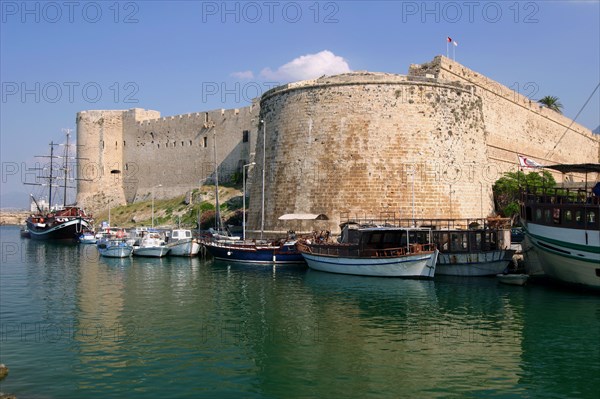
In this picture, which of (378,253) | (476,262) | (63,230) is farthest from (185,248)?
(63,230)

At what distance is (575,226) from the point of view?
16969 mm

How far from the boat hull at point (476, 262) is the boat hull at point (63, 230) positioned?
32643 millimetres

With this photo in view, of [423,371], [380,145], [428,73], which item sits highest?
[428,73]

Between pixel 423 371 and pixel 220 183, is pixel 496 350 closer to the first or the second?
pixel 423 371

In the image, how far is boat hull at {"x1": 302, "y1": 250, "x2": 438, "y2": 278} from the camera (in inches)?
744

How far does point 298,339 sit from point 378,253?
9.28 meters

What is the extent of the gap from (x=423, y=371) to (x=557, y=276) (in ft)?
35.1

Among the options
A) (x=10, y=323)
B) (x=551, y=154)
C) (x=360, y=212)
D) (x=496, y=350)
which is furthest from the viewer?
(x=551, y=154)

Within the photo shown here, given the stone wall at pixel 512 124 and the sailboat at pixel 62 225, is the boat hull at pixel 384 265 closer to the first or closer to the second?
the stone wall at pixel 512 124

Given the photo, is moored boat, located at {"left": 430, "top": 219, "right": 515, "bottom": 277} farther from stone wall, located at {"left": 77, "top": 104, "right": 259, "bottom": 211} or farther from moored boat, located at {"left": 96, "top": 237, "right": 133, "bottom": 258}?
stone wall, located at {"left": 77, "top": 104, "right": 259, "bottom": 211}

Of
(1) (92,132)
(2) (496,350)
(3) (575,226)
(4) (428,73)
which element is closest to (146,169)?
(1) (92,132)

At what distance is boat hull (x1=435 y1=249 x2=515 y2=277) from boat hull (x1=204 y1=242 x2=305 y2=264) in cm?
617

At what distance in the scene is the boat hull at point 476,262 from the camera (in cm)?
1936

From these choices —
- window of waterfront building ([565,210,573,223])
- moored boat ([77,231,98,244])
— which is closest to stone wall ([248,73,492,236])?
window of waterfront building ([565,210,573,223])
